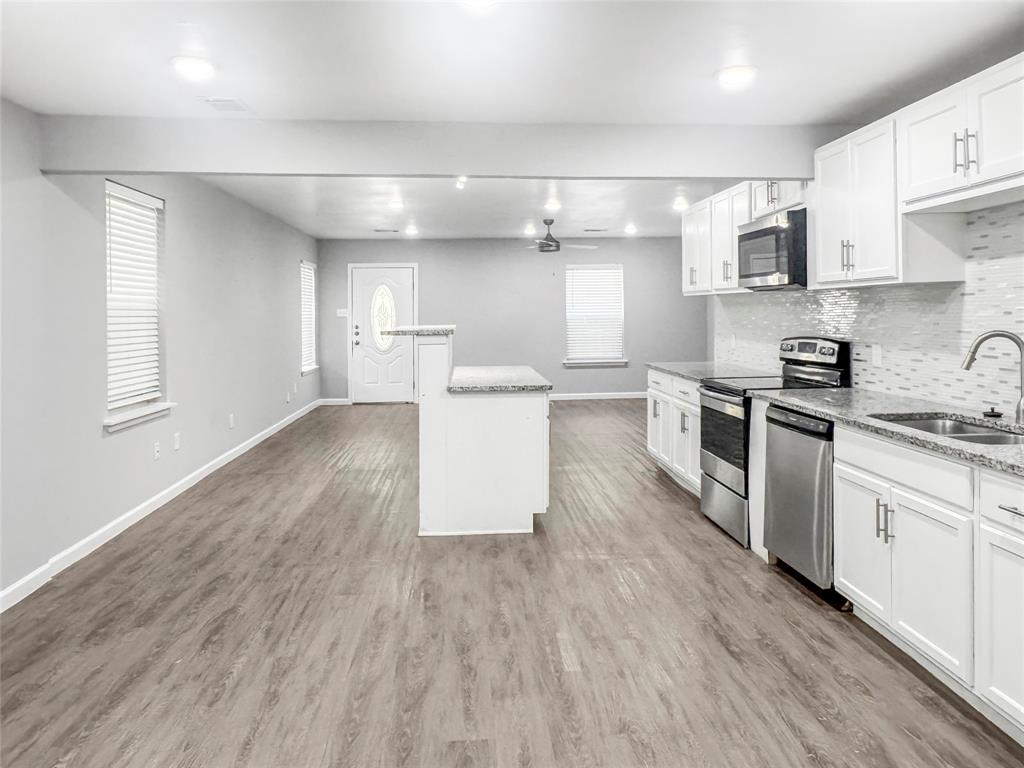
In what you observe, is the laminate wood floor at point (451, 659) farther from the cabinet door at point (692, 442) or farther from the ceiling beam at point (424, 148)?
the ceiling beam at point (424, 148)

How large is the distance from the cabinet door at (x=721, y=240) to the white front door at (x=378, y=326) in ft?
17.9

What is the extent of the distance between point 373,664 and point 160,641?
92 cm

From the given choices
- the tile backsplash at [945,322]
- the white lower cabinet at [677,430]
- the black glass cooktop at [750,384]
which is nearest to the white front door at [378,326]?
the white lower cabinet at [677,430]

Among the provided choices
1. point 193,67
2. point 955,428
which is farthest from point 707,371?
point 193,67

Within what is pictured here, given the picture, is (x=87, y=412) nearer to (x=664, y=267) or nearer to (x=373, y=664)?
(x=373, y=664)

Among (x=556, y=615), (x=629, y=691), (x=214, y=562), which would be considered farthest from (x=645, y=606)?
(x=214, y=562)

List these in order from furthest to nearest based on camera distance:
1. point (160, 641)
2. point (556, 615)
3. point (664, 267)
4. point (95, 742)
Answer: point (664, 267) < point (556, 615) < point (160, 641) < point (95, 742)

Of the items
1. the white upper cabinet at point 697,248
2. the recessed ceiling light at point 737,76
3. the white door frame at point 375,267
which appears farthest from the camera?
the white door frame at point 375,267

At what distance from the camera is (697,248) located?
5340mm

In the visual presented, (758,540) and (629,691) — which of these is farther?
(758,540)

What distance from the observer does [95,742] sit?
6.52ft

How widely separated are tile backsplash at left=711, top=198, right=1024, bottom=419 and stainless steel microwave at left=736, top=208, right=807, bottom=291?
36cm

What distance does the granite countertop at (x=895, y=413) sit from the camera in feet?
6.54

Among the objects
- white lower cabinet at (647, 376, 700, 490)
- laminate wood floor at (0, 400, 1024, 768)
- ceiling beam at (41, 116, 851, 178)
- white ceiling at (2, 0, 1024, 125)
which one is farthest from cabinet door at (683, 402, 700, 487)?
white ceiling at (2, 0, 1024, 125)
